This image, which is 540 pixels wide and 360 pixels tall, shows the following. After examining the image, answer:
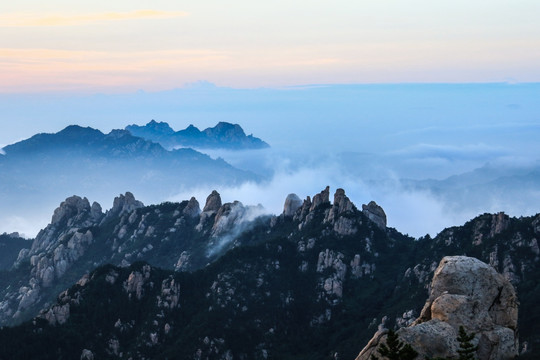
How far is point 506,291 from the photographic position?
287 feet

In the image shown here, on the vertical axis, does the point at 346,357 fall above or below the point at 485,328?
below

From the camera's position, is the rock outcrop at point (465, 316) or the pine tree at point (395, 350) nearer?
the pine tree at point (395, 350)

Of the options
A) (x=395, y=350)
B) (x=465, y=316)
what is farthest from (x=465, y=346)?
(x=465, y=316)

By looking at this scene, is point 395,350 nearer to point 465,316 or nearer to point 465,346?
point 465,346

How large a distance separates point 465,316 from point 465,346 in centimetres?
1008

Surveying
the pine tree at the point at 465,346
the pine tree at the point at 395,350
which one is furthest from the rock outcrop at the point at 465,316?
the pine tree at the point at 395,350

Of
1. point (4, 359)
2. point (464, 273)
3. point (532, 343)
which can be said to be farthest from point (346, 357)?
point (464, 273)

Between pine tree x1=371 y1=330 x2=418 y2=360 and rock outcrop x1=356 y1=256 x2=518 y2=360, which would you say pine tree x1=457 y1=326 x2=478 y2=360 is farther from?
pine tree x1=371 y1=330 x2=418 y2=360

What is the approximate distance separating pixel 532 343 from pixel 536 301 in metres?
31.9

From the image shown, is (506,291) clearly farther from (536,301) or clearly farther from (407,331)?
(536,301)

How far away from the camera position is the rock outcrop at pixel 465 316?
78625mm

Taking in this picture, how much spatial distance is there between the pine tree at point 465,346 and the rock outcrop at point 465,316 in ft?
7.01

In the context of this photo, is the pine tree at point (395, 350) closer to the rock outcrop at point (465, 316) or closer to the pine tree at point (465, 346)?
the rock outcrop at point (465, 316)

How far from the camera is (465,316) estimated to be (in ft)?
273
